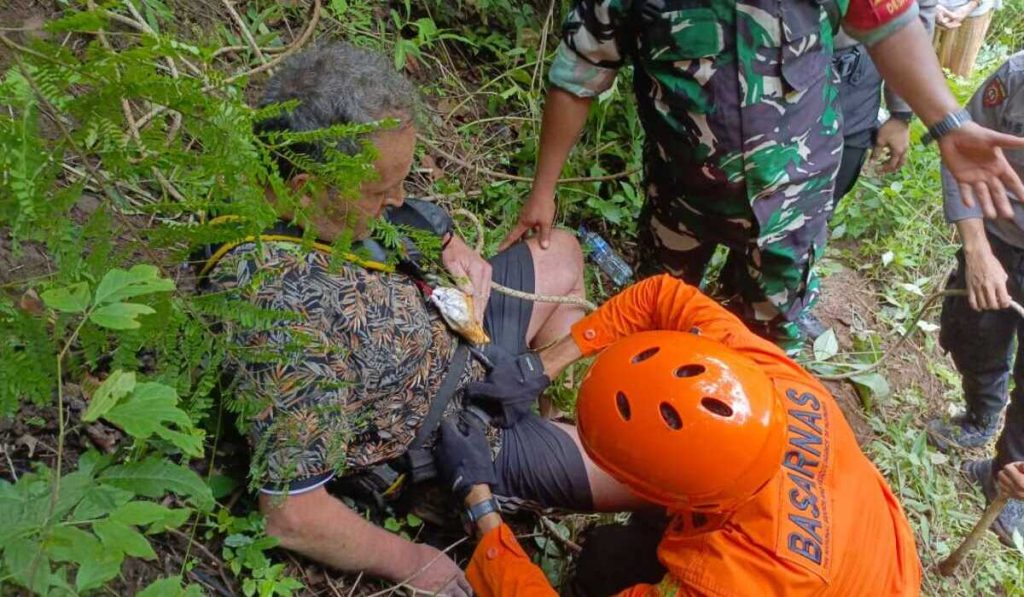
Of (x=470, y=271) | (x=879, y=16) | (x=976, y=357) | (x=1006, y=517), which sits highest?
(x=879, y=16)

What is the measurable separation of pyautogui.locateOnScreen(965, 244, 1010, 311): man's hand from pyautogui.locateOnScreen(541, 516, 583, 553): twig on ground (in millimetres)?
1618

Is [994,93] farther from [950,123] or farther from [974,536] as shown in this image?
[974,536]

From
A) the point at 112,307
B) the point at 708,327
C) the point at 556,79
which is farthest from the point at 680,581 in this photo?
the point at 556,79

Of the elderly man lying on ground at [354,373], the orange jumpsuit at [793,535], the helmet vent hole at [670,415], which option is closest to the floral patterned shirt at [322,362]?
the elderly man lying on ground at [354,373]

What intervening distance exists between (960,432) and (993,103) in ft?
5.25

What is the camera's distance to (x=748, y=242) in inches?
101

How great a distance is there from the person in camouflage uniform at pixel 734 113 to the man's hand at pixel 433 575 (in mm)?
1246

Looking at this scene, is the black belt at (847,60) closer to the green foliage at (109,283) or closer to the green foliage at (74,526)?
the green foliage at (109,283)

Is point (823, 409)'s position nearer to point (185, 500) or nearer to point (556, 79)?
point (556, 79)

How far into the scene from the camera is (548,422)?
271 centimetres

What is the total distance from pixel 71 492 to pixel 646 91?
6.05 feet

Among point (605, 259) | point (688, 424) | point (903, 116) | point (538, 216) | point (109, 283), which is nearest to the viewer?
point (109, 283)

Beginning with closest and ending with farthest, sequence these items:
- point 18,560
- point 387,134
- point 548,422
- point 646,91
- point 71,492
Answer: point 18,560 → point 71,492 → point 387,134 → point 646,91 → point 548,422

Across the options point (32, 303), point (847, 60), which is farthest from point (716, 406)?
point (847, 60)
